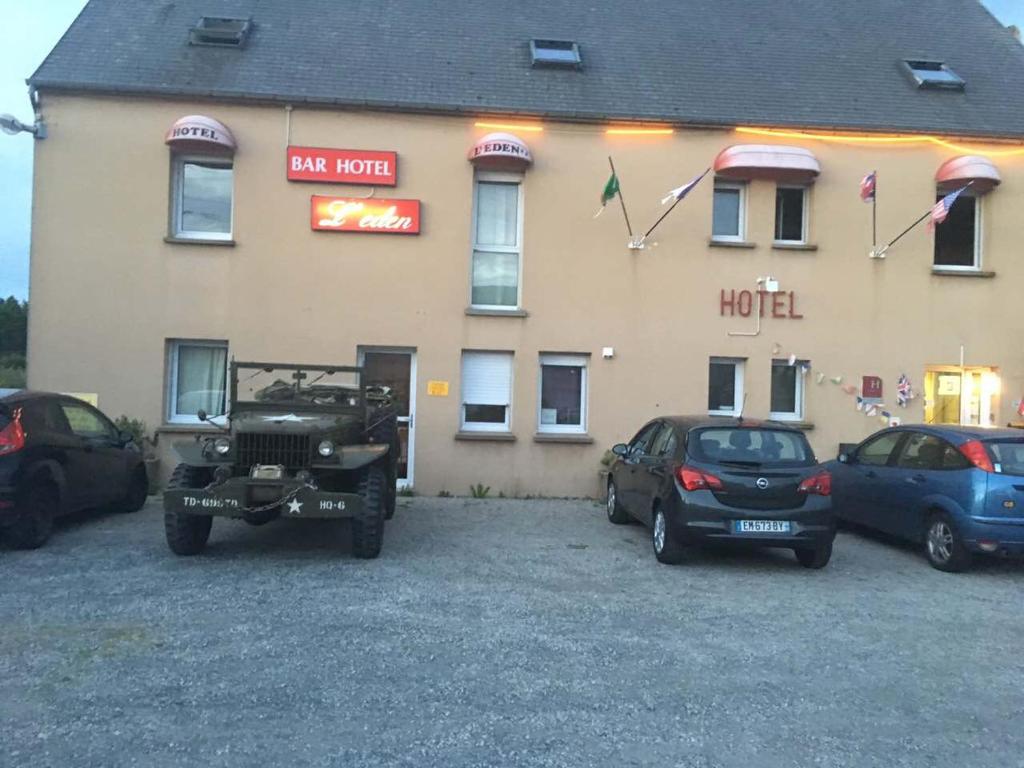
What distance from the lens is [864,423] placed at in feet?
42.4

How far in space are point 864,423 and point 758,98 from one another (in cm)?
548

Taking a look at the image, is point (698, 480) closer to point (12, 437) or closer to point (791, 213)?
point (12, 437)

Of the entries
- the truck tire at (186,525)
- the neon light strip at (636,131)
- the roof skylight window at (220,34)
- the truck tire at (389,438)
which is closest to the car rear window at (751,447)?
the truck tire at (389,438)

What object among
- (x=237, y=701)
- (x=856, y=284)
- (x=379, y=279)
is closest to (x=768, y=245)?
(x=856, y=284)

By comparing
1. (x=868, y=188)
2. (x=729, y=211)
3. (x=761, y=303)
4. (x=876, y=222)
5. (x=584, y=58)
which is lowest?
(x=761, y=303)

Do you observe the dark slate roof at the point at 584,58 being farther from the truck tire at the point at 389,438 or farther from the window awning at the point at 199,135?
the truck tire at the point at 389,438

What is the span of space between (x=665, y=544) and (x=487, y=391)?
17.1ft

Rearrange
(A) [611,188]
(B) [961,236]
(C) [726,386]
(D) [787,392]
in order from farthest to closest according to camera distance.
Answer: (B) [961,236] → (D) [787,392] → (C) [726,386] → (A) [611,188]

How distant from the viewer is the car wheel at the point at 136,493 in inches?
401

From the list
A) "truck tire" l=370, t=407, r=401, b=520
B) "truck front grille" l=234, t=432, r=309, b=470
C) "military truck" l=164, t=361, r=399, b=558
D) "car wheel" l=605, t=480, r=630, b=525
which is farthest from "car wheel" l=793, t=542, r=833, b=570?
"truck front grille" l=234, t=432, r=309, b=470

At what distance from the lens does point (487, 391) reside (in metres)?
12.6

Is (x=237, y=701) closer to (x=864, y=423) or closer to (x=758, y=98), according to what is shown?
(x=864, y=423)

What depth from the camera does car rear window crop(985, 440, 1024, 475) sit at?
7988 mm

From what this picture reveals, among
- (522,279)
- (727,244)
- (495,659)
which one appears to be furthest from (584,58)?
(495,659)
